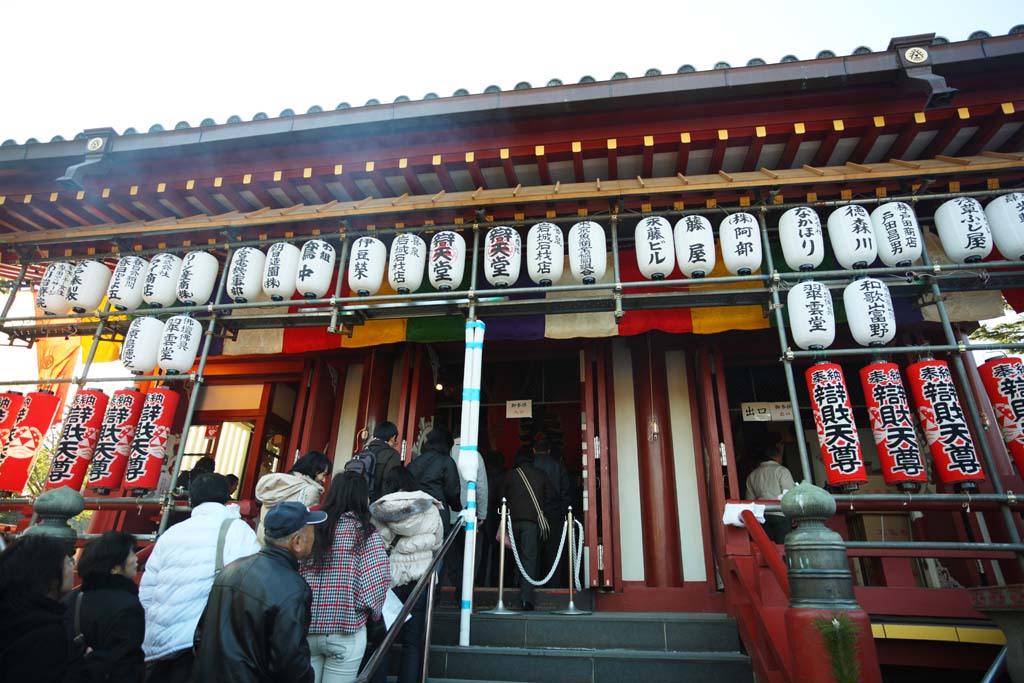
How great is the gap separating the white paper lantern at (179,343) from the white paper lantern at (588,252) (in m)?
4.91

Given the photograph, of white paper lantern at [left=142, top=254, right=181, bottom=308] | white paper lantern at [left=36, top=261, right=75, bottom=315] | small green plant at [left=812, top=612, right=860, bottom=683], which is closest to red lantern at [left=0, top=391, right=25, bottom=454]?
white paper lantern at [left=36, top=261, right=75, bottom=315]

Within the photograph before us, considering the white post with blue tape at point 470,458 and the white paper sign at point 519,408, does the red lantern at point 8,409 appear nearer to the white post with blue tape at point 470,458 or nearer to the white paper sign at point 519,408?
the white post with blue tape at point 470,458

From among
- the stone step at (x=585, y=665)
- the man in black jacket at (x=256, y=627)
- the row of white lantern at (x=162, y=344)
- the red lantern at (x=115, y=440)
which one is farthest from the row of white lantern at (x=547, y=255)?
the man in black jacket at (x=256, y=627)

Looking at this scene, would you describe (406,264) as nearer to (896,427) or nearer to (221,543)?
(221,543)

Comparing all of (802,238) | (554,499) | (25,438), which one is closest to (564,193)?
(802,238)

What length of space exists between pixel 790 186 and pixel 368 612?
6180 millimetres

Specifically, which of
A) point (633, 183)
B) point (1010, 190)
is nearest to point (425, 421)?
point (633, 183)

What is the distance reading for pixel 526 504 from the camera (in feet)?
23.4

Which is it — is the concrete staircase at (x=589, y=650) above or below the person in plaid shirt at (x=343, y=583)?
below

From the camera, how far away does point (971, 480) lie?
5.53 metres

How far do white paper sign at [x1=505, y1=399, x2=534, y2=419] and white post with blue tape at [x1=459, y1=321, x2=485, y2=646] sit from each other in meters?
4.15

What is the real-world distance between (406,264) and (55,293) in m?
5.06

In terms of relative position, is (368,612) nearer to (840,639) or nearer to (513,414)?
(840,639)

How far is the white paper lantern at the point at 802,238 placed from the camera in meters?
6.29
